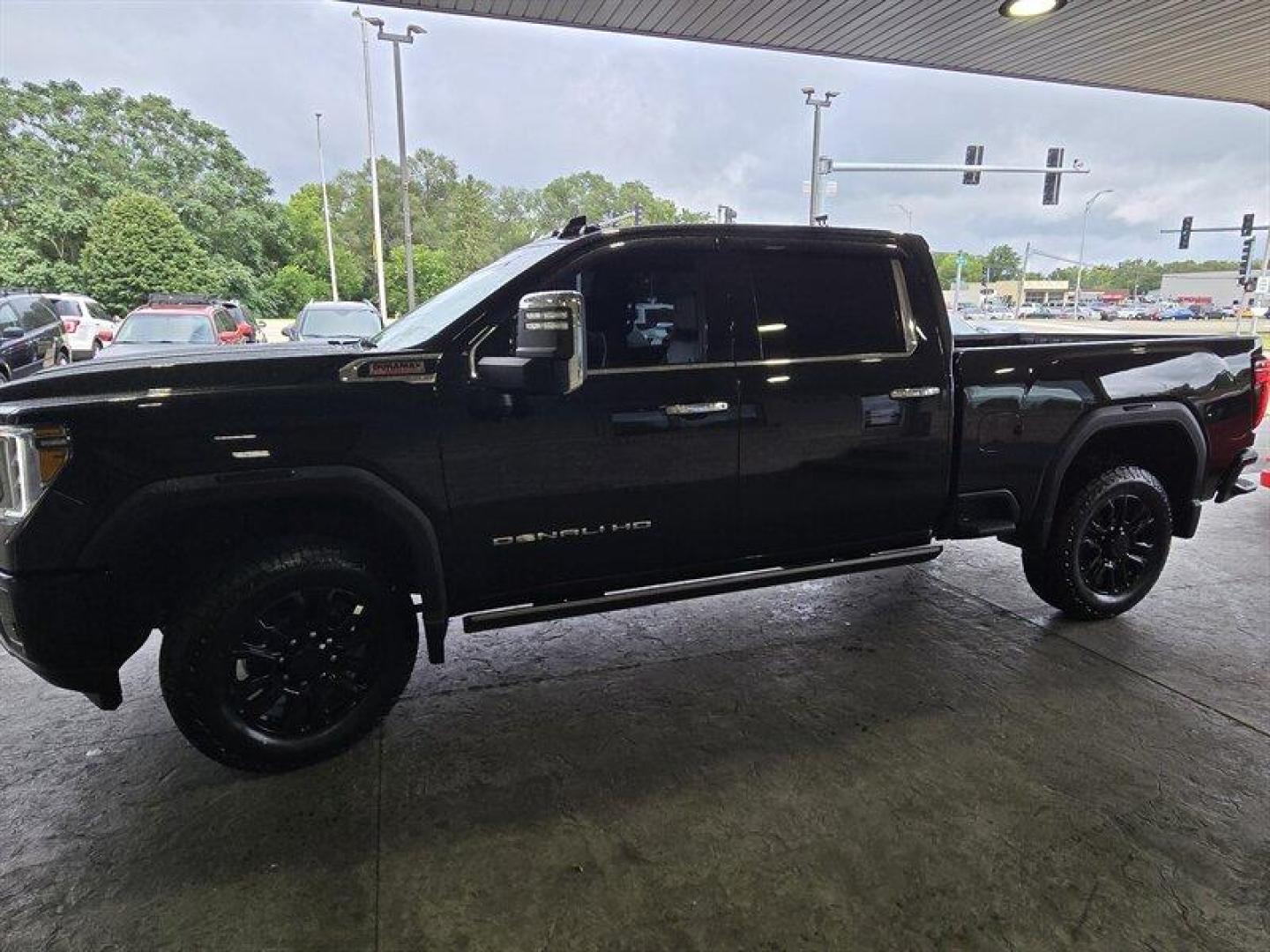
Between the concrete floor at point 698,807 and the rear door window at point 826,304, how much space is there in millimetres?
1524

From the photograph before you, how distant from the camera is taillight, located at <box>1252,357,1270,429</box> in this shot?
4188 millimetres

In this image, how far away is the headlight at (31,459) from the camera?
Result: 2260 millimetres

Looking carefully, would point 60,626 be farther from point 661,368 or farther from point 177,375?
point 661,368

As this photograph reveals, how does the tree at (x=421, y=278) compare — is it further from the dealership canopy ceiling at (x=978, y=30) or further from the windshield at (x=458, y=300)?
the windshield at (x=458, y=300)

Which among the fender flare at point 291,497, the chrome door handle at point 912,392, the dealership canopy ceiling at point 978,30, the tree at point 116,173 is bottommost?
the fender flare at point 291,497

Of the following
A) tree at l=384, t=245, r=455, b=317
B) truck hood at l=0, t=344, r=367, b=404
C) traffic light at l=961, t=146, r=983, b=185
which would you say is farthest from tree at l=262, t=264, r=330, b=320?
truck hood at l=0, t=344, r=367, b=404

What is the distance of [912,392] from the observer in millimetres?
3467

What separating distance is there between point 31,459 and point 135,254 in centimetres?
3487

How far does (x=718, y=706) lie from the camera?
3266mm

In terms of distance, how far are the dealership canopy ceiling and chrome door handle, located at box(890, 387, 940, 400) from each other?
5.19 m

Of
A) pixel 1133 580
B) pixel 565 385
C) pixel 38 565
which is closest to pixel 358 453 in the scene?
pixel 565 385

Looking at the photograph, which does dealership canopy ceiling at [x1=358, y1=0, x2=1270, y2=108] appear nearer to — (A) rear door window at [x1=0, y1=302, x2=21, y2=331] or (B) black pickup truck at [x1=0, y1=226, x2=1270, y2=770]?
(B) black pickup truck at [x1=0, y1=226, x2=1270, y2=770]

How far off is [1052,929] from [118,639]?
9.75ft

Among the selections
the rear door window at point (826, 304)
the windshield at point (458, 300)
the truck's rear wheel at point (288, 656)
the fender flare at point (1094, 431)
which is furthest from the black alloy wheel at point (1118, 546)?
the truck's rear wheel at point (288, 656)
